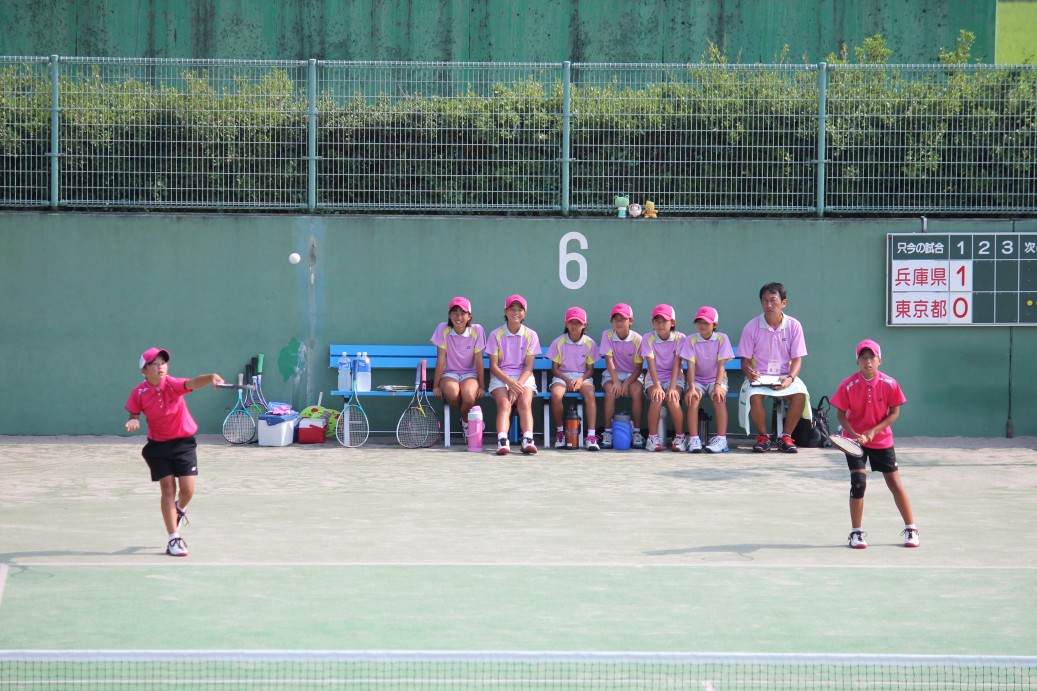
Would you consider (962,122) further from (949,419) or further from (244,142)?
(244,142)

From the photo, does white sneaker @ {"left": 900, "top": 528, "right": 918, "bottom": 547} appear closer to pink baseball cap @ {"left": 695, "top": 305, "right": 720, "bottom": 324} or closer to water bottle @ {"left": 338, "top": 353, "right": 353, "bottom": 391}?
pink baseball cap @ {"left": 695, "top": 305, "right": 720, "bottom": 324}

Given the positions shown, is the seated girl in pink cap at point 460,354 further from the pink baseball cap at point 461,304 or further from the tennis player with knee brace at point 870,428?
the tennis player with knee brace at point 870,428

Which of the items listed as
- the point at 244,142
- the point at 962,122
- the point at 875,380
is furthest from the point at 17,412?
the point at 962,122

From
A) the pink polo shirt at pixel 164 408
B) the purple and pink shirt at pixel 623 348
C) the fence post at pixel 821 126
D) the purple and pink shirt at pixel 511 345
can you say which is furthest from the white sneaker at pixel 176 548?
the fence post at pixel 821 126

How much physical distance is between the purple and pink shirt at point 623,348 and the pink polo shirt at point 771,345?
105 centimetres

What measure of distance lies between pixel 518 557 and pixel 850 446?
227 centimetres

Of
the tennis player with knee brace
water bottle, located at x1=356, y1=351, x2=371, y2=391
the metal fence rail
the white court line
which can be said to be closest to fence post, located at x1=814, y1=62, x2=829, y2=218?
the metal fence rail

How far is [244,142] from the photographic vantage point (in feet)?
46.3

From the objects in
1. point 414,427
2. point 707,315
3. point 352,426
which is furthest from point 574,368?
Answer: point 352,426

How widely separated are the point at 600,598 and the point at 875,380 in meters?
2.75

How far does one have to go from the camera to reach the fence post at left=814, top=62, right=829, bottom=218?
46.2 ft

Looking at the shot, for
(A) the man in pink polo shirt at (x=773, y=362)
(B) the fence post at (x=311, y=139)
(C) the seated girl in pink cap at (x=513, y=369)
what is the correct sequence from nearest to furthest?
(C) the seated girl in pink cap at (x=513, y=369), (A) the man in pink polo shirt at (x=773, y=362), (B) the fence post at (x=311, y=139)

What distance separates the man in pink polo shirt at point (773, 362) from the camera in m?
13.0

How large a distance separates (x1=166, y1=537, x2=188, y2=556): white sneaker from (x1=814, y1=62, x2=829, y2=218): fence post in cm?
861
